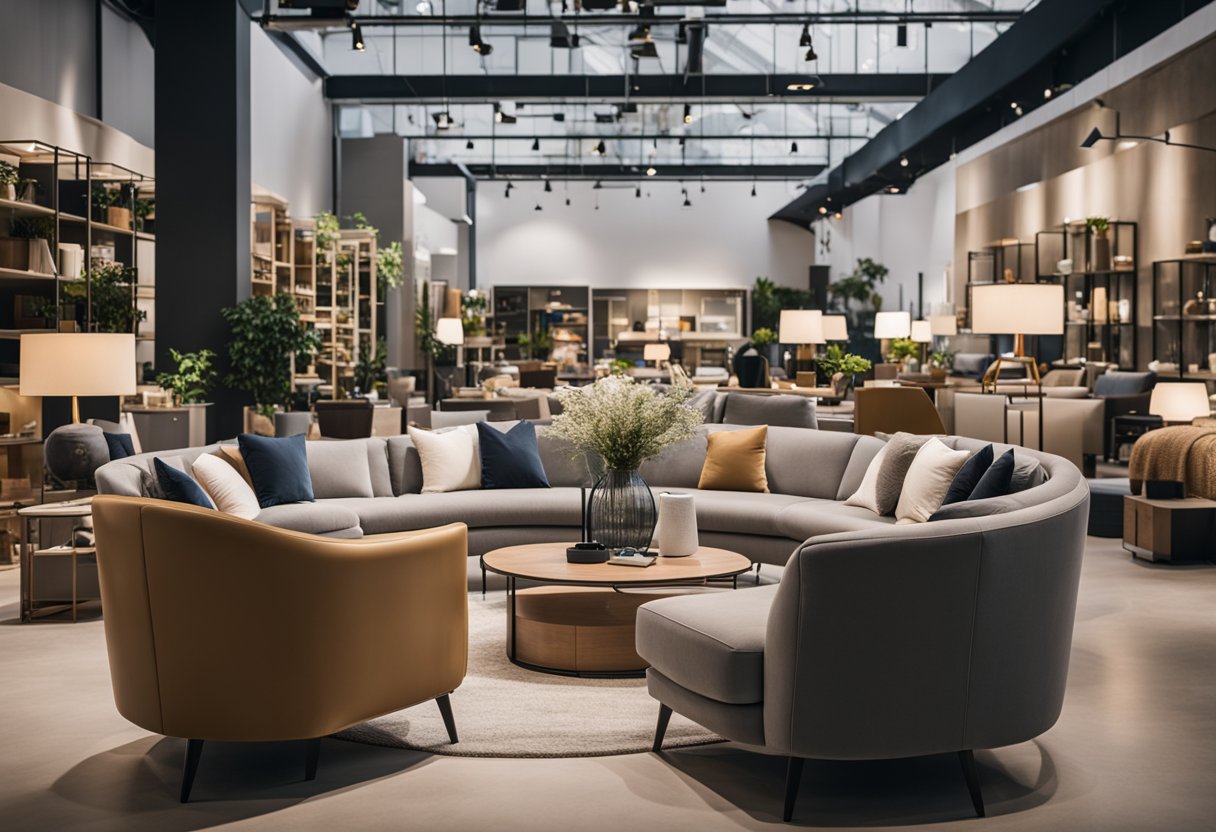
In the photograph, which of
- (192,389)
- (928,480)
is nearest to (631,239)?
(192,389)

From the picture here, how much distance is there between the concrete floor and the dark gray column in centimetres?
679

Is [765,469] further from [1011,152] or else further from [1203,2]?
[1011,152]

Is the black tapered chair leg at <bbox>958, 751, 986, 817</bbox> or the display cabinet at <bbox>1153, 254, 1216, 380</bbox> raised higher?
the display cabinet at <bbox>1153, 254, 1216, 380</bbox>

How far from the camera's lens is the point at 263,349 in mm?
10609

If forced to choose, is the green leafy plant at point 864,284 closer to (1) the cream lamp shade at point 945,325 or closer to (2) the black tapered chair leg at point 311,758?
(1) the cream lamp shade at point 945,325

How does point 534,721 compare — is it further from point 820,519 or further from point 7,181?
point 7,181

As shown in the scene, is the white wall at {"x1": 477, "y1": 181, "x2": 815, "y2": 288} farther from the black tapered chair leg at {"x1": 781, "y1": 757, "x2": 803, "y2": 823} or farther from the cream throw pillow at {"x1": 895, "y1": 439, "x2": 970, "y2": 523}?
the black tapered chair leg at {"x1": 781, "y1": 757, "x2": 803, "y2": 823}

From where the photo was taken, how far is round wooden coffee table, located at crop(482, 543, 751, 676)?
462 centimetres

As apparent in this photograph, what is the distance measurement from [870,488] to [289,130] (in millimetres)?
11330

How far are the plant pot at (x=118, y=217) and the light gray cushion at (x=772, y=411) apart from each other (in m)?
5.89

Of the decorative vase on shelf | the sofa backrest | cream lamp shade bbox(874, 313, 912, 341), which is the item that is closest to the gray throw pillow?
the decorative vase on shelf

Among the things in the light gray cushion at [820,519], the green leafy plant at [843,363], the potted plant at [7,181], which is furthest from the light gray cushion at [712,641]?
the potted plant at [7,181]

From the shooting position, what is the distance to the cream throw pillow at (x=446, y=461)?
6930 millimetres

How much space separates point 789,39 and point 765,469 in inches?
410
